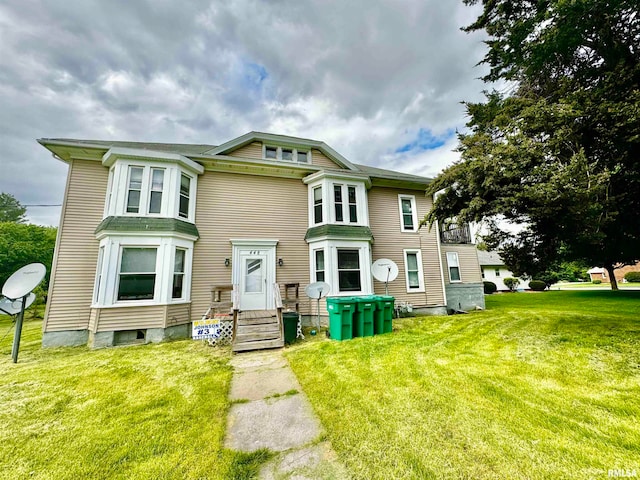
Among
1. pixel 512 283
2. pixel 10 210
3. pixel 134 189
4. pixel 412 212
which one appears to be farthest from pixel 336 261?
pixel 10 210

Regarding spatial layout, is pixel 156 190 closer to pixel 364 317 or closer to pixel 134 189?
pixel 134 189

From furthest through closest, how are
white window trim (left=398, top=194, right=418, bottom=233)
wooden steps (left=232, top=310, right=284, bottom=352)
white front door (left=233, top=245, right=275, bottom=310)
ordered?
white window trim (left=398, top=194, right=418, bottom=233), white front door (left=233, top=245, right=275, bottom=310), wooden steps (left=232, top=310, right=284, bottom=352)

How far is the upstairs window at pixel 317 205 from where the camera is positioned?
1024cm

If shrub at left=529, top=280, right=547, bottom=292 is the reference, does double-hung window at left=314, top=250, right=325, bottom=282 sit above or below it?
above

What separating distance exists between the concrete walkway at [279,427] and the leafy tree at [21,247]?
23.1 metres

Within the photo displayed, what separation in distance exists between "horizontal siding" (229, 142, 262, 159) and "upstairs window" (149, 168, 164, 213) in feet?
8.93

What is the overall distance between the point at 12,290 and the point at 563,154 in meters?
13.7

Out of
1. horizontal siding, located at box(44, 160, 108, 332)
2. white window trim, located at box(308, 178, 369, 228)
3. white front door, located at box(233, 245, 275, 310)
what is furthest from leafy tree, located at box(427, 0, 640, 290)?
horizontal siding, located at box(44, 160, 108, 332)

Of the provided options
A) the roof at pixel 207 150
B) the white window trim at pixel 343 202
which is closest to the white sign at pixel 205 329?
the white window trim at pixel 343 202

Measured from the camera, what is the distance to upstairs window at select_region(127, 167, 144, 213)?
8031mm

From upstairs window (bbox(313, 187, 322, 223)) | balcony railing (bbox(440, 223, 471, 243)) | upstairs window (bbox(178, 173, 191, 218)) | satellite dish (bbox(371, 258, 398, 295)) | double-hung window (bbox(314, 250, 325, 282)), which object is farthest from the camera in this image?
balcony railing (bbox(440, 223, 471, 243))

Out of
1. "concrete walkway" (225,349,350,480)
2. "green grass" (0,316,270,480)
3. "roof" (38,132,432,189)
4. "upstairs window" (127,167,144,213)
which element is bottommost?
"concrete walkway" (225,349,350,480)

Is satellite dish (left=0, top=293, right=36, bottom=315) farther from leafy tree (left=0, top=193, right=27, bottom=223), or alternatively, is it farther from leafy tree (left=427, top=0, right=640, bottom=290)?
leafy tree (left=0, top=193, right=27, bottom=223)

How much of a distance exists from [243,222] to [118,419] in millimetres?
7043
